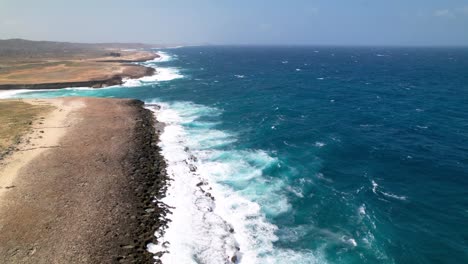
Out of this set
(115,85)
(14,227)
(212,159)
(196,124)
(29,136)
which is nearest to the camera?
(14,227)

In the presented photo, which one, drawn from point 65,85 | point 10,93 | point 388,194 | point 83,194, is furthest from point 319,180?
point 10,93

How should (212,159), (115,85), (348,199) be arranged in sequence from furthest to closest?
(115,85) → (212,159) → (348,199)

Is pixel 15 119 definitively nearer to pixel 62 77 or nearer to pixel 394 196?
pixel 62 77

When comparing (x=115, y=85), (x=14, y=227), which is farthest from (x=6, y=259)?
(x=115, y=85)

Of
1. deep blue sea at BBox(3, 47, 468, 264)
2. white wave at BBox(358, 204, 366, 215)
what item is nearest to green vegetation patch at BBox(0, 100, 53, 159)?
deep blue sea at BBox(3, 47, 468, 264)

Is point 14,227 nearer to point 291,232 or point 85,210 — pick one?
point 85,210

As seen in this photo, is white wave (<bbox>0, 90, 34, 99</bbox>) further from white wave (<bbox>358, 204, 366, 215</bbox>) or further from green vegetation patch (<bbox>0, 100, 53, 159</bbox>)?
white wave (<bbox>358, 204, 366, 215</bbox>)
